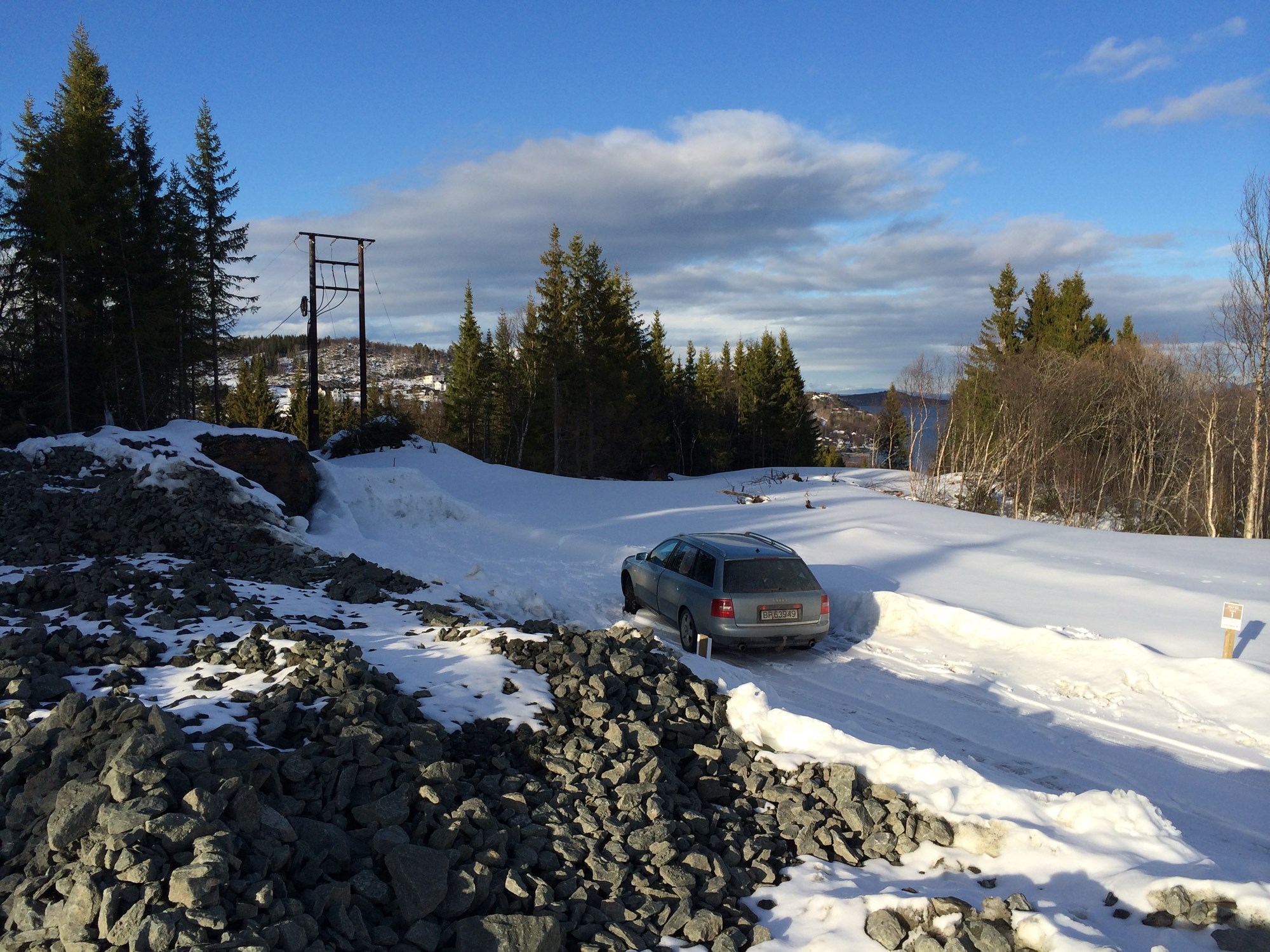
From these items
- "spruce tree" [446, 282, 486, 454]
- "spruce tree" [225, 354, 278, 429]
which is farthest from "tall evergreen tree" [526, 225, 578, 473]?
"spruce tree" [225, 354, 278, 429]

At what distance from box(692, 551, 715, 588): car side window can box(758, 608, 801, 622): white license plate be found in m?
0.80

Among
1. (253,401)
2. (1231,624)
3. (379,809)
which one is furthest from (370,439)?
(253,401)

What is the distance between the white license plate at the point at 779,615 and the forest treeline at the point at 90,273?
2104 centimetres

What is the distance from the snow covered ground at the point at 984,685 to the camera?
15.4ft

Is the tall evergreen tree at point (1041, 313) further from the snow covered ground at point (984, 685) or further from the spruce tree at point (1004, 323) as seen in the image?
the snow covered ground at point (984, 685)

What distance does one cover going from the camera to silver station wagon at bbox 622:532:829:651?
10.4 metres

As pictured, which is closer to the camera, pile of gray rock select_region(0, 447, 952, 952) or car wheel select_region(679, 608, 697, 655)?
pile of gray rock select_region(0, 447, 952, 952)

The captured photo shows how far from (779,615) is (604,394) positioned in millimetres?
40417

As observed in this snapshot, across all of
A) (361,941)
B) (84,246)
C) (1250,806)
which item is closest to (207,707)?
(361,941)

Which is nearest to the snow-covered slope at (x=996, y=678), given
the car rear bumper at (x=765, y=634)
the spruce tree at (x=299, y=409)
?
the car rear bumper at (x=765, y=634)

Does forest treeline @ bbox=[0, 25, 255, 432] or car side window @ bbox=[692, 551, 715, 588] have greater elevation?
forest treeline @ bbox=[0, 25, 255, 432]

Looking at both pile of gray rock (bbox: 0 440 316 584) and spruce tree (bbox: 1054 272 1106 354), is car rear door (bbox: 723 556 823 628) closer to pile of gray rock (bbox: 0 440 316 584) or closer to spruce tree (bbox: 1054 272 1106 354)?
pile of gray rock (bbox: 0 440 316 584)

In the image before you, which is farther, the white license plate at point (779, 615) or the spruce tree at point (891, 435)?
the spruce tree at point (891, 435)

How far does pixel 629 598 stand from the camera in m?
13.4
